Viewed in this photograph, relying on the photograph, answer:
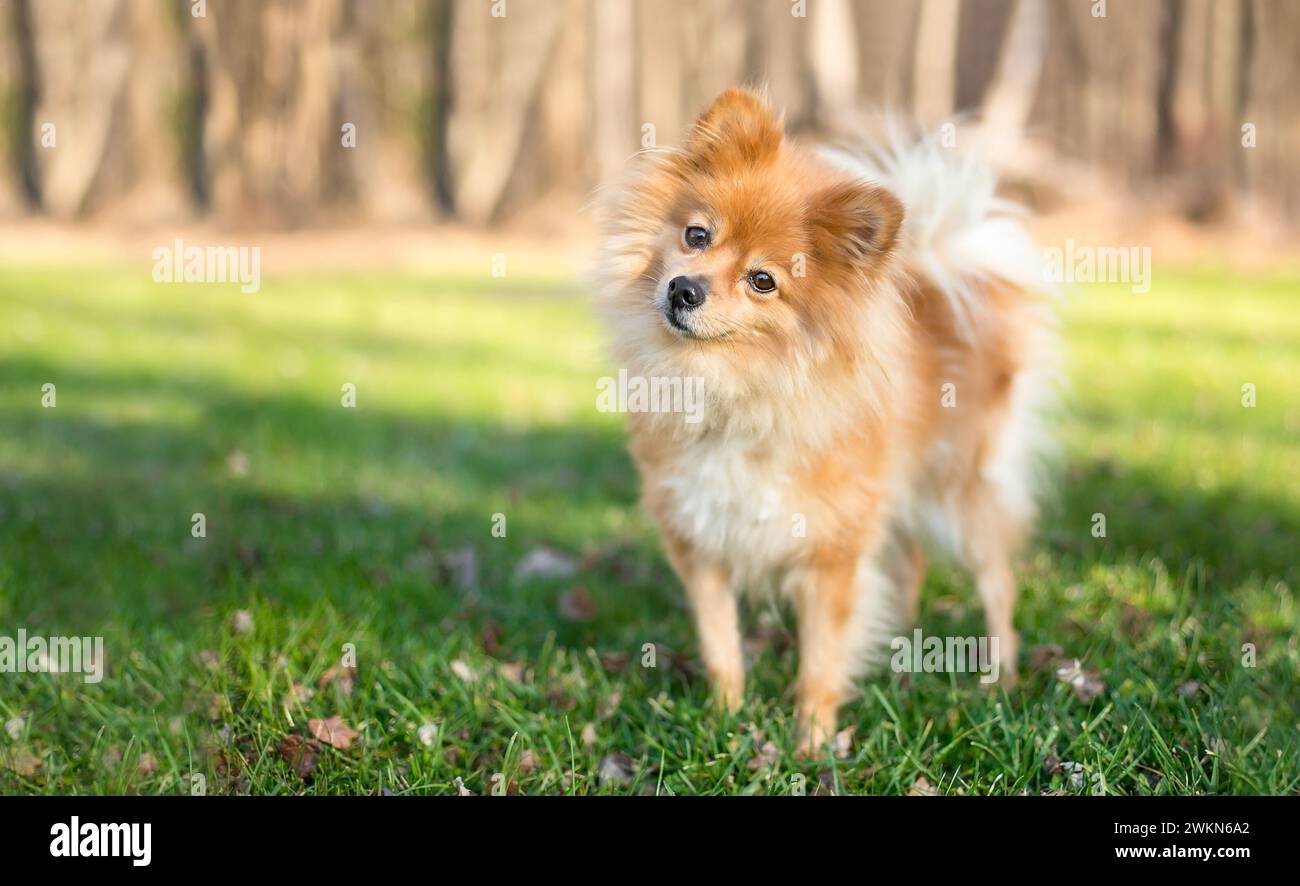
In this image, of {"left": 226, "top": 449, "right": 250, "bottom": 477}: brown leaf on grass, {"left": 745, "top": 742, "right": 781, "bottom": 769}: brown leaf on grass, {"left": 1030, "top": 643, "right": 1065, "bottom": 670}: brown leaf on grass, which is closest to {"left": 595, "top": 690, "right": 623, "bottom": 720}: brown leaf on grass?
{"left": 745, "top": 742, "right": 781, "bottom": 769}: brown leaf on grass

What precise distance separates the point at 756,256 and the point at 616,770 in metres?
1.44

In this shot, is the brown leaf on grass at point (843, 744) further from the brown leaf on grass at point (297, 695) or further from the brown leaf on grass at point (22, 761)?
the brown leaf on grass at point (22, 761)

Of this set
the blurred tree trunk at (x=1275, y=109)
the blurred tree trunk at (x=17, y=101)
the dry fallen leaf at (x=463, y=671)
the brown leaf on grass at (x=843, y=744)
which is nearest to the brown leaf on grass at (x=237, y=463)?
the dry fallen leaf at (x=463, y=671)

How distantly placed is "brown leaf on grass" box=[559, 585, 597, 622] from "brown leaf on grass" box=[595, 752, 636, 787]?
1006mm

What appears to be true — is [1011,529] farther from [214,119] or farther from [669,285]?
[214,119]

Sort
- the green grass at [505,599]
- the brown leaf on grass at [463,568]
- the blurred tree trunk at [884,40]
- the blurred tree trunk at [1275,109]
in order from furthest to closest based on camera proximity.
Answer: the blurred tree trunk at [884,40]
the blurred tree trunk at [1275,109]
the brown leaf on grass at [463,568]
the green grass at [505,599]

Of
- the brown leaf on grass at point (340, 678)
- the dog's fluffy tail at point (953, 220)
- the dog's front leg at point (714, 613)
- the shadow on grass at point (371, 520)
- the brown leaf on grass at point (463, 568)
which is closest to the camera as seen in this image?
the brown leaf on grass at point (340, 678)

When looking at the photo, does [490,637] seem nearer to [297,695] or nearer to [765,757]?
[297,695]

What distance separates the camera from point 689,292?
295 cm

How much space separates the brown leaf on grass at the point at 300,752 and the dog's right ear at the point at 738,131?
6.32ft

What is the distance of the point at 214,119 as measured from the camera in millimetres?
15711

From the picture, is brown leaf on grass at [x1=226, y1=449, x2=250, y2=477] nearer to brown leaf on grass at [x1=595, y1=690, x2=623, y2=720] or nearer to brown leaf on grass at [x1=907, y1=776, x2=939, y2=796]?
brown leaf on grass at [x1=595, y1=690, x2=623, y2=720]

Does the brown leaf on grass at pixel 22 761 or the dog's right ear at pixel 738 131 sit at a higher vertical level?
the dog's right ear at pixel 738 131

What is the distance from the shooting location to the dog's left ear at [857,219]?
2934 mm
